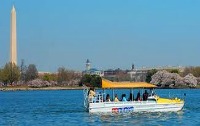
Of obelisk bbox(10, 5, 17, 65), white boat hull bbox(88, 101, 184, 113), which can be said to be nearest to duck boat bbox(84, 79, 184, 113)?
white boat hull bbox(88, 101, 184, 113)

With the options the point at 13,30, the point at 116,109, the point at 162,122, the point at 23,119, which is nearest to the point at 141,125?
the point at 162,122

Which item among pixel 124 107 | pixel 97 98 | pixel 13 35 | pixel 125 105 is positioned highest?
pixel 13 35

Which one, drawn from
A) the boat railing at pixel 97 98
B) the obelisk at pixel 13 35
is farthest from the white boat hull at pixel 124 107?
the obelisk at pixel 13 35

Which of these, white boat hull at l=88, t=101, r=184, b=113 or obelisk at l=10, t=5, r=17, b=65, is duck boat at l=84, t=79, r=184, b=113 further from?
obelisk at l=10, t=5, r=17, b=65

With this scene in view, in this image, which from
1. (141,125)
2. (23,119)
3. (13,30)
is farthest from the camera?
(13,30)

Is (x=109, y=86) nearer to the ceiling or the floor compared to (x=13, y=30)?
nearer to the floor

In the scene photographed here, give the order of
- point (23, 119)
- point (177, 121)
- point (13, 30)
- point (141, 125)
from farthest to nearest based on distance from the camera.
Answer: point (13, 30) → point (23, 119) → point (177, 121) → point (141, 125)

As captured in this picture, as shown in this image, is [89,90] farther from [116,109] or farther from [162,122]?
[162,122]

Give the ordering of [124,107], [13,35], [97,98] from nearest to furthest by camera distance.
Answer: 1. [124,107]
2. [97,98]
3. [13,35]

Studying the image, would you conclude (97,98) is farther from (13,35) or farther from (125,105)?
(13,35)

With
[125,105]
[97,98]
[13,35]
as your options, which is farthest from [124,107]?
[13,35]

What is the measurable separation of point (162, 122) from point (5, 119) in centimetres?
1738

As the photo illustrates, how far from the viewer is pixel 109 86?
62.2 metres

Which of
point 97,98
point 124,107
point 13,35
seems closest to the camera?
point 124,107
